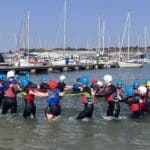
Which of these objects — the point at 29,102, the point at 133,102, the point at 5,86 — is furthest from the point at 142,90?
the point at 5,86

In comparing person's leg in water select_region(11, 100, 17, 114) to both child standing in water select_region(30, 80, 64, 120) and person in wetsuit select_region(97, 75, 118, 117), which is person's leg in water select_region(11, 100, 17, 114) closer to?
child standing in water select_region(30, 80, 64, 120)

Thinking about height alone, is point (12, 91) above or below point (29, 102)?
above

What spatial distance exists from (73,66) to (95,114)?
56042 mm

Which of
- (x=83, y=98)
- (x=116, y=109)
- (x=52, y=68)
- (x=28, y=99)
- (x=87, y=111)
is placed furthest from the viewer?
(x=52, y=68)

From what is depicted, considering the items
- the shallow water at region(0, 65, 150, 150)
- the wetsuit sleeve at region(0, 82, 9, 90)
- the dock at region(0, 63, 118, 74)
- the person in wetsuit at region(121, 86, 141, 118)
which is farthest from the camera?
the dock at region(0, 63, 118, 74)

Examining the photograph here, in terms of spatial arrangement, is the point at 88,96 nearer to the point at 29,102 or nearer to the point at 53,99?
the point at 53,99

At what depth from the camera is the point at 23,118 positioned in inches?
768

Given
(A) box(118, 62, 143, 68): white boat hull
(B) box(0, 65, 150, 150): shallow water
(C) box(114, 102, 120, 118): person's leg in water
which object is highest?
(C) box(114, 102, 120, 118): person's leg in water

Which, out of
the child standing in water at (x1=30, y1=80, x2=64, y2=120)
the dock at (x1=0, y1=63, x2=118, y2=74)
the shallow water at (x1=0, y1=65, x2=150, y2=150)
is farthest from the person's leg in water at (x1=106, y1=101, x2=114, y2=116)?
the dock at (x1=0, y1=63, x2=118, y2=74)

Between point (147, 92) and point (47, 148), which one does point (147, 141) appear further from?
point (147, 92)

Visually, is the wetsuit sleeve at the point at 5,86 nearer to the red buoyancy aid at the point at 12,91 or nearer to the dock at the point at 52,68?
the red buoyancy aid at the point at 12,91

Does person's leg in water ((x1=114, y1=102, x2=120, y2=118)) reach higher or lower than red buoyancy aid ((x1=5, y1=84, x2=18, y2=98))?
lower

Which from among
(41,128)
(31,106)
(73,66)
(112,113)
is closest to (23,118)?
(31,106)

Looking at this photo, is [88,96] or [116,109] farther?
[116,109]
